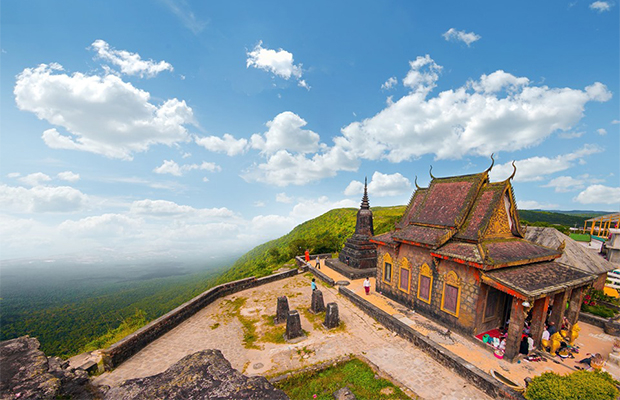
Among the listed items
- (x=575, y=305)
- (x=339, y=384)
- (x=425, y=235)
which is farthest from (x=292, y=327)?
(x=575, y=305)

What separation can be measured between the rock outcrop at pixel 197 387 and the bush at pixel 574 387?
9025mm

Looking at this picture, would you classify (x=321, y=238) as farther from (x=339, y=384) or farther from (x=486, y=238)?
(x=339, y=384)

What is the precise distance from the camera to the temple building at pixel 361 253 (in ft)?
72.7

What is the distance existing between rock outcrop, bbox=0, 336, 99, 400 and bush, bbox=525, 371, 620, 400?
35.3ft

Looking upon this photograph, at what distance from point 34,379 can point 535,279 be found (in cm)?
1633

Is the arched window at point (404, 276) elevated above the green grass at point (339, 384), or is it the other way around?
the arched window at point (404, 276)

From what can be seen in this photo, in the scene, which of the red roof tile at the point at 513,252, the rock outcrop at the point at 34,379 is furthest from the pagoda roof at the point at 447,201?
the rock outcrop at the point at 34,379

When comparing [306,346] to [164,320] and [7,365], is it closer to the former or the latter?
[164,320]

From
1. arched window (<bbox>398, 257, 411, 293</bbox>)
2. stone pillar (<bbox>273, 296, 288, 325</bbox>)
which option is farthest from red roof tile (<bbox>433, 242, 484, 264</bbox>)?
stone pillar (<bbox>273, 296, 288, 325</bbox>)

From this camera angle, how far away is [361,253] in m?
22.7

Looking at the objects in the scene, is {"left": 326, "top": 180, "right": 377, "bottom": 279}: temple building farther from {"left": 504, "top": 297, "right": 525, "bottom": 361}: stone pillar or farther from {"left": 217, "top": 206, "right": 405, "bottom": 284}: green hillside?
{"left": 504, "top": 297, "right": 525, "bottom": 361}: stone pillar

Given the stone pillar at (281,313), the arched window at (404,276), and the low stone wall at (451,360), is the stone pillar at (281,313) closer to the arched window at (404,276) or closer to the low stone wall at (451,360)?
the low stone wall at (451,360)

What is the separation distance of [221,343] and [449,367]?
10.4m

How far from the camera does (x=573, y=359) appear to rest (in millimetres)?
10648
